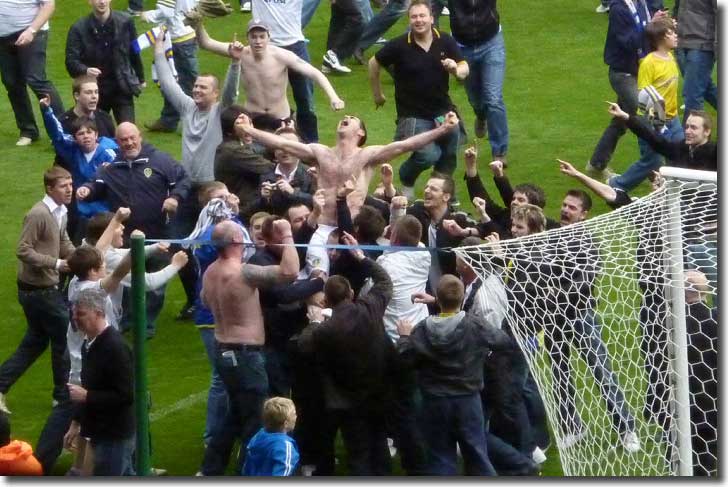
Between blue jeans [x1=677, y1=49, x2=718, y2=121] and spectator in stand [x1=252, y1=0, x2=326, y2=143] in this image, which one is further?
spectator in stand [x1=252, y1=0, x2=326, y2=143]

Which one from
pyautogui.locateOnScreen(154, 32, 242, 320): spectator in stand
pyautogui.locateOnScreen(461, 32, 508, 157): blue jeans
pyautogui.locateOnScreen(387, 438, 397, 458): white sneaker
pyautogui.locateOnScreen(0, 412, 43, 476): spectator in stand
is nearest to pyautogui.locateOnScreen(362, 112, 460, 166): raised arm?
pyautogui.locateOnScreen(154, 32, 242, 320): spectator in stand

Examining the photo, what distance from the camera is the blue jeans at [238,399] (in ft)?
28.2

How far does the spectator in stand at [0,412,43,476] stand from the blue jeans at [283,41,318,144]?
19.6 feet

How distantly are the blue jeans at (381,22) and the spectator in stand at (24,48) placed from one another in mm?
3461

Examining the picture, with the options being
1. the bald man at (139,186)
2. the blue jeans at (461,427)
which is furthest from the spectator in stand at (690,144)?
the bald man at (139,186)

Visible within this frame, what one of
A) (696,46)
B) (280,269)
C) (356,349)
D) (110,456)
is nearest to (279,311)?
(280,269)

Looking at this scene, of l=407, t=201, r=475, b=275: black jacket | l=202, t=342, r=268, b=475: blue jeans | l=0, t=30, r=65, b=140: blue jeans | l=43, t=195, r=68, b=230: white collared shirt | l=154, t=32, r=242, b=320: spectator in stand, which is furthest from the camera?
l=0, t=30, r=65, b=140: blue jeans

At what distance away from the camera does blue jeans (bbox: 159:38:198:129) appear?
1444 centimetres

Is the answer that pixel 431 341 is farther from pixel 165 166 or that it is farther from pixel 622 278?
pixel 165 166

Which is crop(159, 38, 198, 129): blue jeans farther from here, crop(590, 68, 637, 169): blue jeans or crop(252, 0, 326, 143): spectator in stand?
crop(590, 68, 637, 169): blue jeans

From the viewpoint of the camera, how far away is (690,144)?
1056cm

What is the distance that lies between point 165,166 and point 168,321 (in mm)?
1194

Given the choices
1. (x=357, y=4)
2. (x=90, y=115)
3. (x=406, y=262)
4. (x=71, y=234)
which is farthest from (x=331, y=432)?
(x=357, y=4)

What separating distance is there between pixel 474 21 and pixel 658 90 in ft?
5.87
